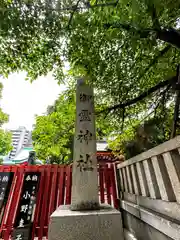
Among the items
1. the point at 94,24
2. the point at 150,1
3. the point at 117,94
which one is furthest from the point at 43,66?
the point at 150,1

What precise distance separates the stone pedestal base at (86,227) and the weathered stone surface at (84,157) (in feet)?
1.61

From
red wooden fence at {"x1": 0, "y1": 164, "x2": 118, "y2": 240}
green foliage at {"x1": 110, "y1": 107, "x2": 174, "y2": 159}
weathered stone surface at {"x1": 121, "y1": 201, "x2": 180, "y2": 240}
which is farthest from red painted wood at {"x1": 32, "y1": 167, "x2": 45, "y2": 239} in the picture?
weathered stone surface at {"x1": 121, "y1": 201, "x2": 180, "y2": 240}

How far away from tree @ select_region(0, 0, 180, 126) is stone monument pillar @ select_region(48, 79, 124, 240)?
869mm

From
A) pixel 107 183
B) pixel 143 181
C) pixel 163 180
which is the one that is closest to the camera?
pixel 163 180

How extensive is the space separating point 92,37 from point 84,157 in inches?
98.8

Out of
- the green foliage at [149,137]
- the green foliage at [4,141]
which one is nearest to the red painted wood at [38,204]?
the green foliage at [149,137]

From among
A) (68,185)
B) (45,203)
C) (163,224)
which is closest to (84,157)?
Result: (163,224)

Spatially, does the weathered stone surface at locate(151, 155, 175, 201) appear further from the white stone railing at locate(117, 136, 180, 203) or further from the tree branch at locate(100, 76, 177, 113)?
the tree branch at locate(100, 76, 177, 113)

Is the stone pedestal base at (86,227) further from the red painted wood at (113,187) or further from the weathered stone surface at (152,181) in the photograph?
the red painted wood at (113,187)

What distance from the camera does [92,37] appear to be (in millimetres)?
2828

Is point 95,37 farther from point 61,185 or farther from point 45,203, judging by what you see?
point 45,203

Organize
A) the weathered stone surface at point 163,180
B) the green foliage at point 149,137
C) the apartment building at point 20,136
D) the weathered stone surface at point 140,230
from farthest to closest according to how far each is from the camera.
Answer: the apartment building at point 20,136 → the green foliage at point 149,137 → the weathered stone surface at point 140,230 → the weathered stone surface at point 163,180

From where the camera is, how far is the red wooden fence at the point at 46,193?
3.72 metres

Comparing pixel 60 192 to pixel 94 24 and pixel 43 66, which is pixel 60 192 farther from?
pixel 94 24
